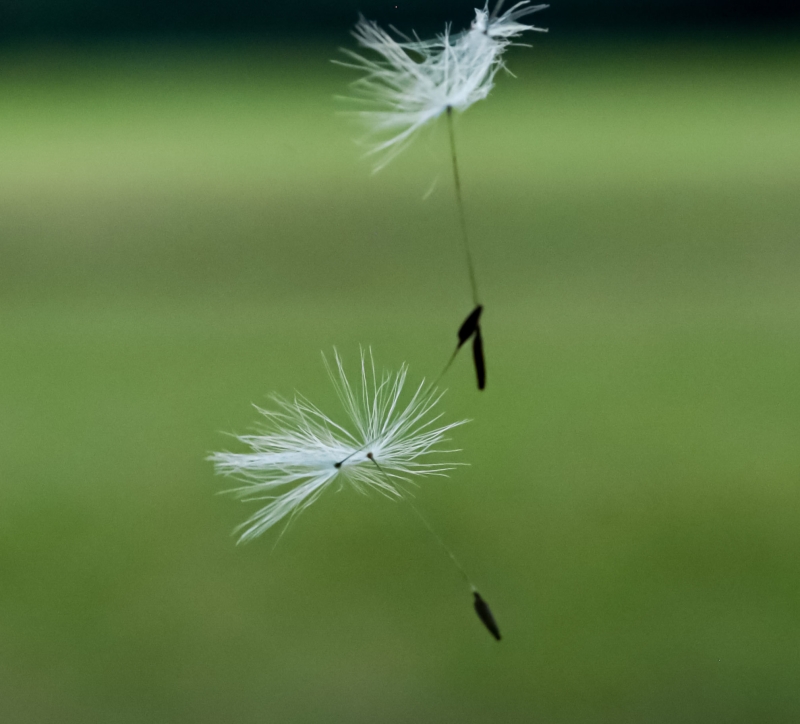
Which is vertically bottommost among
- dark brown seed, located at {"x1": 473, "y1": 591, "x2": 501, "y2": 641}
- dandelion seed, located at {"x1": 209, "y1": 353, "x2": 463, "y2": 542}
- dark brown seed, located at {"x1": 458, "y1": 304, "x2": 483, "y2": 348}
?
dark brown seed, located at {"x1": 473, "y1": 591, "x2": 501, "y2": 641}

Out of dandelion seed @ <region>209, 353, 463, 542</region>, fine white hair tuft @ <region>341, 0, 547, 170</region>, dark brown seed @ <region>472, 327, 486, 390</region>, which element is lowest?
dandelion seed @ <region>209, 353, 463, 542</region>

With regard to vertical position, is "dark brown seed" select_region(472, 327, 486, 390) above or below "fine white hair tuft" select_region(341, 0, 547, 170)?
below

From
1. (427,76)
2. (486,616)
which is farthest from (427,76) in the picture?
(486,616)

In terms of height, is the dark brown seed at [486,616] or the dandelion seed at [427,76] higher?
the dandelion seed at [427,76]

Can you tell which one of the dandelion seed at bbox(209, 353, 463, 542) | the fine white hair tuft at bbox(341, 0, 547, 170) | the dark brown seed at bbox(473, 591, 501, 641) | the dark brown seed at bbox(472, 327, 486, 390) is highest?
the fine white hair tuft at bbox(341, 0, 547, 170)

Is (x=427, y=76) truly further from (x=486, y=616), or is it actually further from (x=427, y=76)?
(x=486, y=616)

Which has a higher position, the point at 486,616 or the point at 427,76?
the point at 427,76

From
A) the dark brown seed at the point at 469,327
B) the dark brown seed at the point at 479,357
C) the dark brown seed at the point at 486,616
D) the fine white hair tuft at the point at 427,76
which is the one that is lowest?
the dark brown seed at the point at 486,616

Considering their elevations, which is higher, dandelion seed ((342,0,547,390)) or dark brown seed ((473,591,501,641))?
dandelion seed ((342,0,547,390))

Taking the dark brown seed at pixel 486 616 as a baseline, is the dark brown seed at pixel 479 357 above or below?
above

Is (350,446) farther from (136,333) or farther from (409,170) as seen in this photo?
(409,170)

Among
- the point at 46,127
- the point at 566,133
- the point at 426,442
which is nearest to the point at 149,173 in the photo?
the point at 46,127
